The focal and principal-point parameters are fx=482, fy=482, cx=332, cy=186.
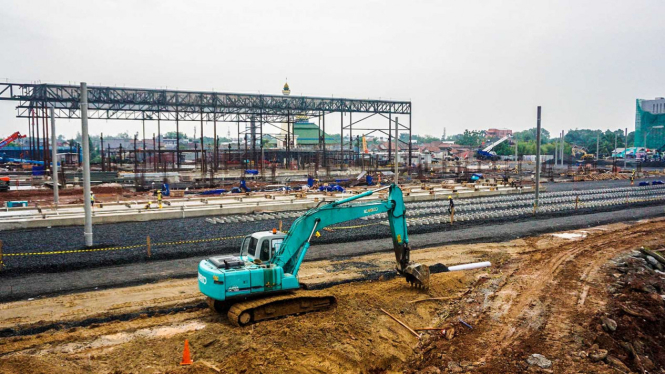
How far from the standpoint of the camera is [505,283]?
583 inches

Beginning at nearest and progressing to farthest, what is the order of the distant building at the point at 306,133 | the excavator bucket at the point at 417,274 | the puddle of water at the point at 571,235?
the excavator bucket at the point at 417,274, the puddle of water at the point at 571,235, the distant building at the point at 306,133

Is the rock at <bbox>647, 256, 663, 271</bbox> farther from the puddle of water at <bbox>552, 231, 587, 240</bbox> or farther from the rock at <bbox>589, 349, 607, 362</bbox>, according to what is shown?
the rock at <bbox>589, 349, 607, 362</bbox>

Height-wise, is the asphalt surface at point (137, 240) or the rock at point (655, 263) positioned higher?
the asphalt surface at point (137, 240)

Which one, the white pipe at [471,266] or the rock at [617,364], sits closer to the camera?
the rock at [617,364]

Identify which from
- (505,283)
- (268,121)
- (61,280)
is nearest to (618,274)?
(505,283)

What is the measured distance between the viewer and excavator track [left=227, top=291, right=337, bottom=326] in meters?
10.4

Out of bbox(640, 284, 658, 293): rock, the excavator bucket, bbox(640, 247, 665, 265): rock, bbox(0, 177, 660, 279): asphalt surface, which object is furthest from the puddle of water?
the excavator bucket

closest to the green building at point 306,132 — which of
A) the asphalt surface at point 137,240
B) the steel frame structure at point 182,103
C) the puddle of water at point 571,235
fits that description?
the steel frame structure at point 182,103

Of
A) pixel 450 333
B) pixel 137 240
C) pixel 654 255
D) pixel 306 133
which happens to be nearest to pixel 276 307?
pixel 450 333

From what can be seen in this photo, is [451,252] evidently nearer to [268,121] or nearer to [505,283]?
[505,283]

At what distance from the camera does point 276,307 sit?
10.9 m

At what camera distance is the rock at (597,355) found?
9906 millimetres

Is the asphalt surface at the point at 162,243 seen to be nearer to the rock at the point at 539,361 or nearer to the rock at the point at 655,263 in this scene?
the rock at the point at 655,263

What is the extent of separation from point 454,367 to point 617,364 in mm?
3429
